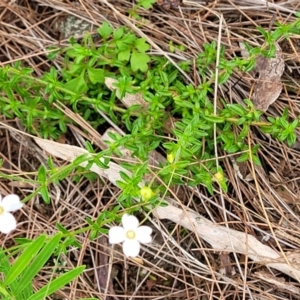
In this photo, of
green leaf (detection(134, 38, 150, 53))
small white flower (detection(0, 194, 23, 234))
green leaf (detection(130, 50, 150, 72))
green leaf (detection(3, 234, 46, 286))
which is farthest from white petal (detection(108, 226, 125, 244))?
green leaf (detection(134, 38, 150, 53))

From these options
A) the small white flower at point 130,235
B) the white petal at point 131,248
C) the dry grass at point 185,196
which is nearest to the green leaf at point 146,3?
the dry grass at point 185,196

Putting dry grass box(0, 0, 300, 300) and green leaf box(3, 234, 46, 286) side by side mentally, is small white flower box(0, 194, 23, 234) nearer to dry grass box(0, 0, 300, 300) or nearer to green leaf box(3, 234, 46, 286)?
green leaf box(3, 234, 46, 286)

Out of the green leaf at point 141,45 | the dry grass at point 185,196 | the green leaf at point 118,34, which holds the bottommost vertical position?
the dry grass at point 185,196

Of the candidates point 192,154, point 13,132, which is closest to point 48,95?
point 13,132

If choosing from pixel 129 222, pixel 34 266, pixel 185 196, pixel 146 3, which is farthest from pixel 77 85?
pixel 34 266

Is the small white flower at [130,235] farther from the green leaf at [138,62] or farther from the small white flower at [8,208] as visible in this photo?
the green leaf at [138,62]

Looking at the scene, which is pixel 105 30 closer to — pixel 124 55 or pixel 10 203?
pixel 124 55
